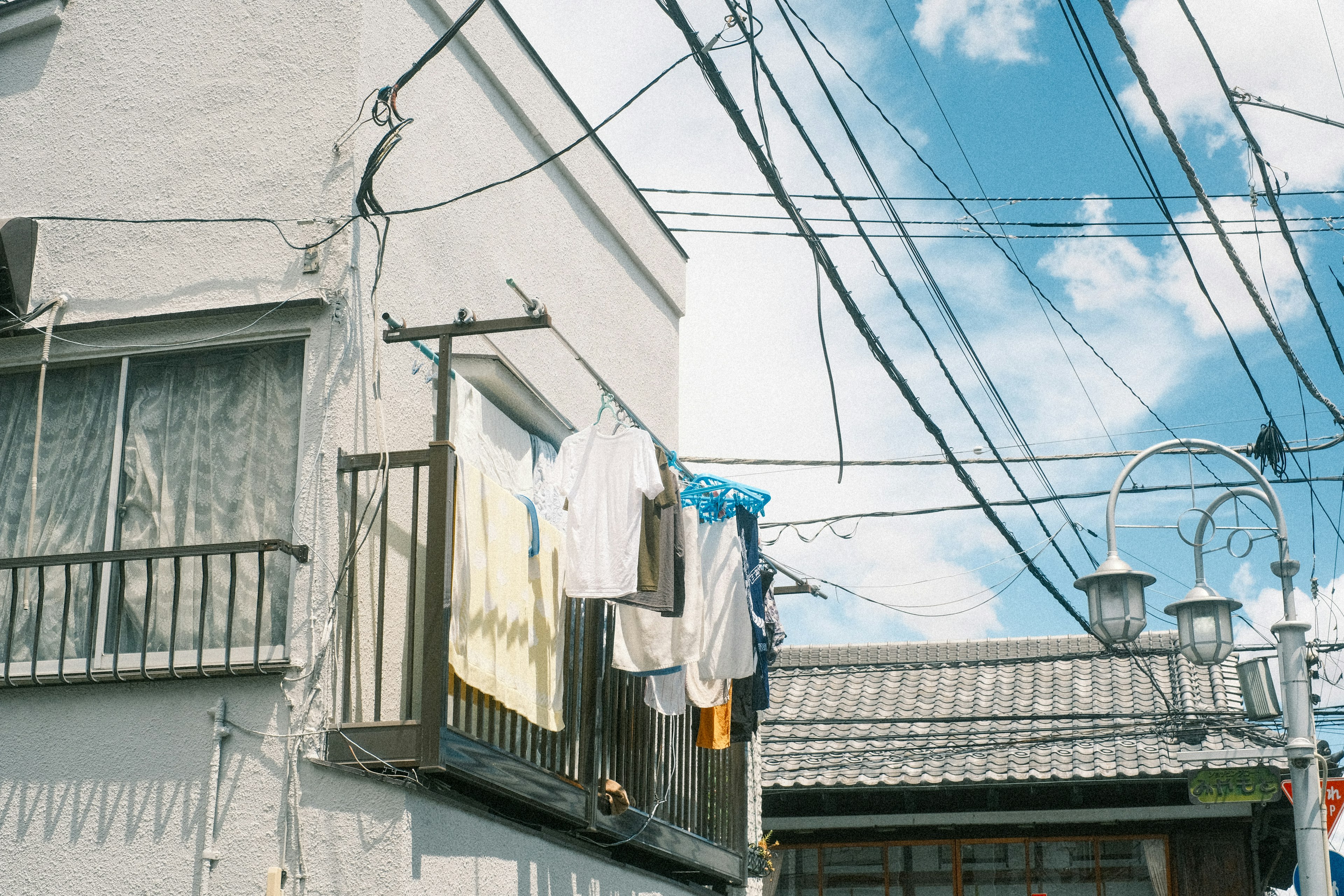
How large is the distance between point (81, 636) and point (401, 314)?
8.46 feet

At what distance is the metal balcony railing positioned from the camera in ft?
24.1

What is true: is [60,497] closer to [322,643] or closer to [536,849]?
[322,643]

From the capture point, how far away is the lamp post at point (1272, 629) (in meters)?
10.2

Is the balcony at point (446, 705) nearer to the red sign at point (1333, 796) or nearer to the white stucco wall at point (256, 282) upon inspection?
the white stucco wall at point (256, 282)

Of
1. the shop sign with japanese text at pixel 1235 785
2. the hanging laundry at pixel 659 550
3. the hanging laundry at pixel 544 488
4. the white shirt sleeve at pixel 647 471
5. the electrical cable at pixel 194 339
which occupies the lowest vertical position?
the shop sign with japanese text at pixel 1235 785

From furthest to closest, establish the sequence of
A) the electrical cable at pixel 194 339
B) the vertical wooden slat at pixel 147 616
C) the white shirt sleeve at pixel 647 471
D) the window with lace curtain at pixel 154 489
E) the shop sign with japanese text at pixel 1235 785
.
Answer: the shop sign with japanese text at pixel 1235 785 → the white shirt sleeve at pixel 647 471 → the electrical cable at pixel 194 339 → the window with lace curtain at pixel 154 489 → the vertical wooden slat at pixel 147 616

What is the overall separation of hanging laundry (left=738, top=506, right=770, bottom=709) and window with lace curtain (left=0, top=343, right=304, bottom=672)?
3.31m

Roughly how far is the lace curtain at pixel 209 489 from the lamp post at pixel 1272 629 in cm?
600

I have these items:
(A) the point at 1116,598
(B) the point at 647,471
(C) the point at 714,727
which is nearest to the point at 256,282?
(B) the point at 647,471

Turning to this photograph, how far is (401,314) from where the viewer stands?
26.7ft

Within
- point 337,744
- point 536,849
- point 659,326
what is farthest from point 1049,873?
point 337,744

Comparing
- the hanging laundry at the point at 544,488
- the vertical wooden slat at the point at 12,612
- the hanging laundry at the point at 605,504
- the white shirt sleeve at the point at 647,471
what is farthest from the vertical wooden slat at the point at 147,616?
the white shirt sleeve at the point at 647,471

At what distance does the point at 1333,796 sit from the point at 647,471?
9209mm

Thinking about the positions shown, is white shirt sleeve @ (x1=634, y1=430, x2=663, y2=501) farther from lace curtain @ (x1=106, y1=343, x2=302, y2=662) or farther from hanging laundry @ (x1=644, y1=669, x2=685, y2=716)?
lace curtain @ (x1=106, y1=343, x2=302, y2=662)
